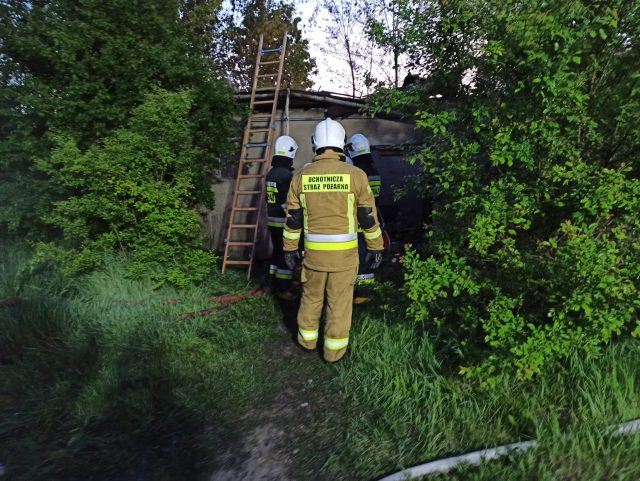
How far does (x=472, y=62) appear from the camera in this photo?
3160 mm

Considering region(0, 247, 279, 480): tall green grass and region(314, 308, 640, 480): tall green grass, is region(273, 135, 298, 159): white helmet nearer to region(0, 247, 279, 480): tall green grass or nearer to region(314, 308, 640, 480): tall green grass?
region(0, 247, 279, 480): tall green grass

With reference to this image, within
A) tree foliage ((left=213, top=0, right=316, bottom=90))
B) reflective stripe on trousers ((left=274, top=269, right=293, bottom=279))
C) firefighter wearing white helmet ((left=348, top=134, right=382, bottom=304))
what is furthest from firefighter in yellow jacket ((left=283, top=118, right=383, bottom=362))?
tree foliage ((left=213, top=0, right=316, bottom=90))

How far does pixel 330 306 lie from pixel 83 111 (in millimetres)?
4279

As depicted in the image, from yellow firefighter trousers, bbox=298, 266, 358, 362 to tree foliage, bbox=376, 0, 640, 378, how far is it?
0.59m

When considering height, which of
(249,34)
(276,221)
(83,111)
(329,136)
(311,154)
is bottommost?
(276,221)

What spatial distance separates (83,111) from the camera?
546cm

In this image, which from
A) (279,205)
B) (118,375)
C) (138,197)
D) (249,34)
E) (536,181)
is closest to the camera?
(536,181)

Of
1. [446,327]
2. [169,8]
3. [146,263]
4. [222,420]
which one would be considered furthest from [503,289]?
[169,8]

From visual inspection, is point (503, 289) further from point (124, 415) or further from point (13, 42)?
point (13, 42)

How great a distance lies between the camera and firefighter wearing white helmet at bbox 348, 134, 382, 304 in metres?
4.71

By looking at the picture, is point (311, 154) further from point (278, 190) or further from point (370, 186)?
point (370, 186)

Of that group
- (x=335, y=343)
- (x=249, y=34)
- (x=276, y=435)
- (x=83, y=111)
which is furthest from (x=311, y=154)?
(x=249, y=34)

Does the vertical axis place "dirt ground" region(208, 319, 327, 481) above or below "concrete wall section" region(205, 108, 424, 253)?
below

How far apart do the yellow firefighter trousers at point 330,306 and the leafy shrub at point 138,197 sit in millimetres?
2121
